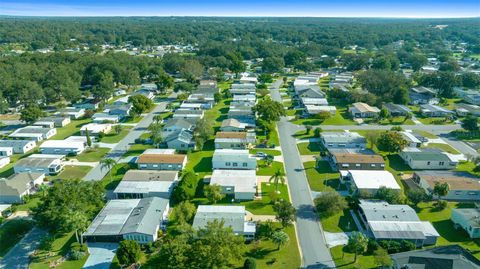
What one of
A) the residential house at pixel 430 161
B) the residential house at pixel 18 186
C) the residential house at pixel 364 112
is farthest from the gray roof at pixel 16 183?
the residential house at pixel 364 112

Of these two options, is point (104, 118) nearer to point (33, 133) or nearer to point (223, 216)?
point (33, 133)

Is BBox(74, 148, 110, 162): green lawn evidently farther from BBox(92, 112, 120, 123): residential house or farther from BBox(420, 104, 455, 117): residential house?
BBox(420, 104, 455, 117): residential house

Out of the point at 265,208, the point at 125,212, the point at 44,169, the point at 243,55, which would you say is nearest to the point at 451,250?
the point at 265,208

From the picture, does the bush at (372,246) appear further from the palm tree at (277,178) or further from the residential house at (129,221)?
the residential house at (129,221)

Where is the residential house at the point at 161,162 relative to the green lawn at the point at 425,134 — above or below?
above

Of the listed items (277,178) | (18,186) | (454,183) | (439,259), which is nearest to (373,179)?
(454,183)

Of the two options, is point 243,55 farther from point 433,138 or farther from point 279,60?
point 433,138
